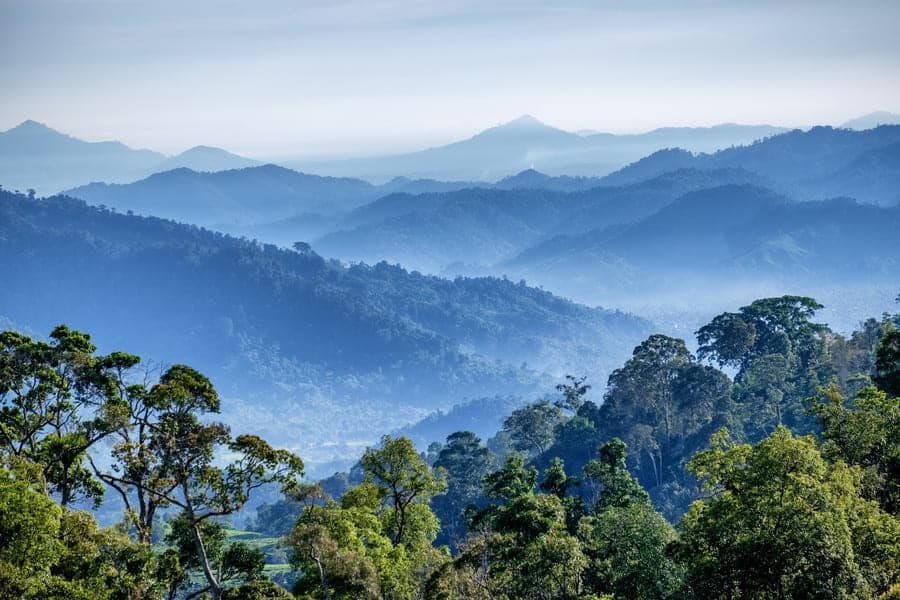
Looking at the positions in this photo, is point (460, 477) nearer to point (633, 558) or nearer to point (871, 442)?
point (633, 558)

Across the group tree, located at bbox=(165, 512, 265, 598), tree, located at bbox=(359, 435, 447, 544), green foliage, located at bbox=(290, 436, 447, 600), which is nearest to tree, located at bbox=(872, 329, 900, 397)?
green foliage, located at bbox=(290, 436, 447, 600)

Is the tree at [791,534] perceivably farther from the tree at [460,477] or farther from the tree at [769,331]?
the tree at [769,331]

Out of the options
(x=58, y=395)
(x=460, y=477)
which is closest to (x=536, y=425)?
(x=460, y=477)

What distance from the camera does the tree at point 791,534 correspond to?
780 inches

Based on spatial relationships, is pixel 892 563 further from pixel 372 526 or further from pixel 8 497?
pixel 8 497

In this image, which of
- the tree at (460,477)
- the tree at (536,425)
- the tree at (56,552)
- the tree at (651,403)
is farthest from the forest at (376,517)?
the tree at (536,425)

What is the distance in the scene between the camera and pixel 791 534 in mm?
20172

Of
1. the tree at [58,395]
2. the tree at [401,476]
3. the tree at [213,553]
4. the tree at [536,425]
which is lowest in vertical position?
the tree at [213,553]

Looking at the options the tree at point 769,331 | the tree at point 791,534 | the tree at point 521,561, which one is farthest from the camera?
the tree at point 769,331

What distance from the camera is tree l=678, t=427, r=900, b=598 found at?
19812 millimetres

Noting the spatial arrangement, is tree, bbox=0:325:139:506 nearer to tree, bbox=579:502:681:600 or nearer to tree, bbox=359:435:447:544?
tree, bbox=359:435:447:544

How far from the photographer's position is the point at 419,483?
2959 centimetres

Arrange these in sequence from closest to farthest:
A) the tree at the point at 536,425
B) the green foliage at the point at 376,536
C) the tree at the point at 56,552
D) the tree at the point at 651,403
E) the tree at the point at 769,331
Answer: the tree at the point at 56,552, the green foliage at the point at 376,536, the tree at the point at 651,403, the tree at the point at 769,331, the tree at the point at 536,425

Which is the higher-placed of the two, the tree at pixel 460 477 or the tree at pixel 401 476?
the tree at pixel 460 477
